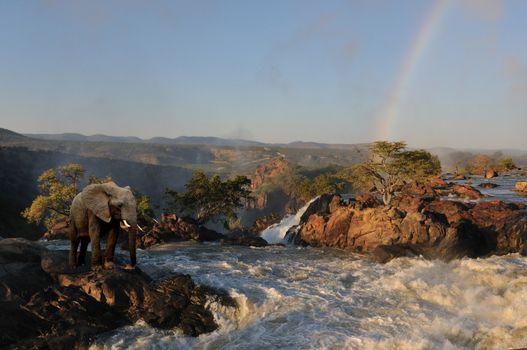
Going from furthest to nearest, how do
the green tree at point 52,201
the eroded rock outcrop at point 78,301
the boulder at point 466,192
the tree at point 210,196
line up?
the boulder at point 466,192
the tree at point 210,196
the green tree at point 52,201
the eroded rock outcrop at point 78,301

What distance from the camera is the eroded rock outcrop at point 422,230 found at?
32.6m

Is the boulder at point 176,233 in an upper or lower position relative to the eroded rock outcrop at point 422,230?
lower

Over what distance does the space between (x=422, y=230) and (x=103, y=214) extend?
2499 centimetres

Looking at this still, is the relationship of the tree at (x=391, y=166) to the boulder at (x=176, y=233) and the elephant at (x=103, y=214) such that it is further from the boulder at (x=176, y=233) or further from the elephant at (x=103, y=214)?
the elephant at (x=103, y=214)

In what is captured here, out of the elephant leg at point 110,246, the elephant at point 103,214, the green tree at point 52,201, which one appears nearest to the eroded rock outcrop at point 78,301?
the elephant leg at point 110,246

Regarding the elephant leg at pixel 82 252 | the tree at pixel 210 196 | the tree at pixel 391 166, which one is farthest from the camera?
the tree at pixel 210 196

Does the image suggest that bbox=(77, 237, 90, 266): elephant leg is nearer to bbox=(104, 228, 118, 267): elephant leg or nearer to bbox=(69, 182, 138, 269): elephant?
bbox=(69, 182, 138, 269): elephant

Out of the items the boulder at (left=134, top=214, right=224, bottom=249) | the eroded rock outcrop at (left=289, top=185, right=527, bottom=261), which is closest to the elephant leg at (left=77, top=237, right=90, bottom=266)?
the eroded rock outcrop at (left=289, top=185, right=527, bottom=261)

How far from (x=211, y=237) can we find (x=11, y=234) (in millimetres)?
34907

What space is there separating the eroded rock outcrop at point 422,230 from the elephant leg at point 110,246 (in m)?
18.7

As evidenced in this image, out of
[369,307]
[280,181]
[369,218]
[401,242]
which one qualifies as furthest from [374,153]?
[280,181]

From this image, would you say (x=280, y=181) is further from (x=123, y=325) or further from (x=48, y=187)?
(x=123, y=325)

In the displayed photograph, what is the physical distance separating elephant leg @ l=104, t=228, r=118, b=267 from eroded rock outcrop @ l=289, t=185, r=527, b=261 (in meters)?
18.7

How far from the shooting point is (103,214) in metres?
18.0
